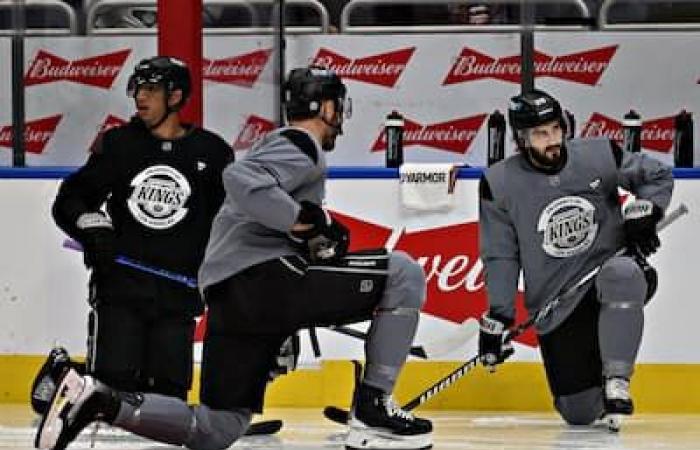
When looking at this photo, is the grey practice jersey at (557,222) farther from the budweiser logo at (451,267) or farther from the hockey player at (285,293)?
the hockey player at (285,293)

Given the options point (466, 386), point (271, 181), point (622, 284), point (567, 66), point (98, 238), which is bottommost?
point (466, 386)

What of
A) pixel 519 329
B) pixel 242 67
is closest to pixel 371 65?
pixel 242 67

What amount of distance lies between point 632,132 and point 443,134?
68 centimetres

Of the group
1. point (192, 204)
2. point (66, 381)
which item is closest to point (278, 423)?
point (192, 204)

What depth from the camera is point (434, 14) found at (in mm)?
6715

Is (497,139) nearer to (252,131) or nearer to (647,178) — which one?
(252,131)

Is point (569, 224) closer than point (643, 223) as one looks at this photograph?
No

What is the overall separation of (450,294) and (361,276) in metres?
1.48

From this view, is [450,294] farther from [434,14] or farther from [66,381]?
[66,381]

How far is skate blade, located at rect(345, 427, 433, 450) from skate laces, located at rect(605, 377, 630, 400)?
684mm

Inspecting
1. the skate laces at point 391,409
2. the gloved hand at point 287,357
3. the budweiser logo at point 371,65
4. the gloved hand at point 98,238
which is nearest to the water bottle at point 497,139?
the budweiser logo at point 371,65

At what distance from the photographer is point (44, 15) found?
6754mm

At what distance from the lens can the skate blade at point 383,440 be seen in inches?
177

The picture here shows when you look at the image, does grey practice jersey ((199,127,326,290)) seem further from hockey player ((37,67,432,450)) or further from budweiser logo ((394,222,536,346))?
budweiser logo ((394,222,536,346))
